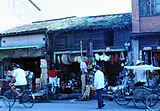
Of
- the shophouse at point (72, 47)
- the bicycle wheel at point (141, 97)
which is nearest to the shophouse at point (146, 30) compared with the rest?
the shophouse at point (72, 47)

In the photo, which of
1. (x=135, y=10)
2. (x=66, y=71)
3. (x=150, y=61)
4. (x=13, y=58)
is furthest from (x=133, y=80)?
(x=13, y=58)

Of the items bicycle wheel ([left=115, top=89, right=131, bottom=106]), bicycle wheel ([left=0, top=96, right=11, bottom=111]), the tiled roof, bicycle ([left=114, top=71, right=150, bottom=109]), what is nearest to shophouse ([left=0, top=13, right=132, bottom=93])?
the tiled roof

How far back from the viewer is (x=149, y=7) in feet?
60.2

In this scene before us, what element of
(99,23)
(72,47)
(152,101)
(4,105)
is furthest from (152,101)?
(72,47)

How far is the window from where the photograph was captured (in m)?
18.2

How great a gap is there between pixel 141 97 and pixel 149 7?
7050 millimetres

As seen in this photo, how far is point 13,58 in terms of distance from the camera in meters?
22.3

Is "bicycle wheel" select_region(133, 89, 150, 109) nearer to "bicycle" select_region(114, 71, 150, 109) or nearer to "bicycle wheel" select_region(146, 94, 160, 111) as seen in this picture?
"bicycle" select_region(114, 71, 150, 109)

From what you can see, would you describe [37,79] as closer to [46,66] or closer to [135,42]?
[46,66]

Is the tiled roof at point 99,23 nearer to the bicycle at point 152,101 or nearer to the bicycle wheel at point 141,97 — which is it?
the bicycle wheel at point 141,97

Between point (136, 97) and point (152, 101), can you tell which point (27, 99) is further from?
point (152, 101)

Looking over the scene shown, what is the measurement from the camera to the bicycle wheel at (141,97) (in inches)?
518

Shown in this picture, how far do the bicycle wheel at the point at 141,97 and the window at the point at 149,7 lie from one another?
21.6ft

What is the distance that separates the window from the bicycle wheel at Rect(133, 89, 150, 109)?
6582 millimetres
